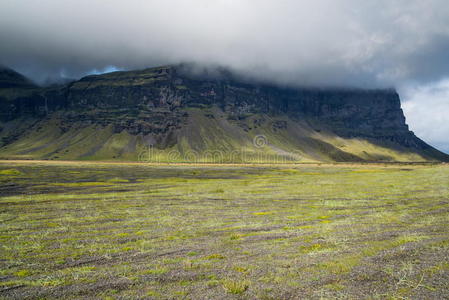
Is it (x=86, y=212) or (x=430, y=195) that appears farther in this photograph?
(x=430, y=195)

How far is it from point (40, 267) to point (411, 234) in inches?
1046

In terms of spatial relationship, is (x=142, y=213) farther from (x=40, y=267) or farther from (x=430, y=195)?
(x=430, y=195)

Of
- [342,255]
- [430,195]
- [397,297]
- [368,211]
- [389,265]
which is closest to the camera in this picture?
[397,297]

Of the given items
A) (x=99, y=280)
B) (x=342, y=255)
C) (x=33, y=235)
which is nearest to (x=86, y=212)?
(x=33, y=235)

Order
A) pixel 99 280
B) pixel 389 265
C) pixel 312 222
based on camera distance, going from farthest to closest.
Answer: pixel 312 222, pixel 389 265, pixel 99 280

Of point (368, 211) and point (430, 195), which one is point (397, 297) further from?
point (430, 195)

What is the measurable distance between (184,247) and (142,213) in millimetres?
15261

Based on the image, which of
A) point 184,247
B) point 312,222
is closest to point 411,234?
point 312,222

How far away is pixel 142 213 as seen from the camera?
33.2 m

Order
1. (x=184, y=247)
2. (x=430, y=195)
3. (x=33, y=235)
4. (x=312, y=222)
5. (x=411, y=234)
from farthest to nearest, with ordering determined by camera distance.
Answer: (x=430, y=195)
(x=312, y=222)
(x=33, y=235)
(x=411, y=234)
(x=184, y=247)

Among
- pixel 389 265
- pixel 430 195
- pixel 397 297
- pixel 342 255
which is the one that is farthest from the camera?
pixel 430 195

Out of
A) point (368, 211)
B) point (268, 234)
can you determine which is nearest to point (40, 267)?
Result: point (268, 234)

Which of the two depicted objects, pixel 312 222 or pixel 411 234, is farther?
pixel 312 222

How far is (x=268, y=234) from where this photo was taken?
22.9m
